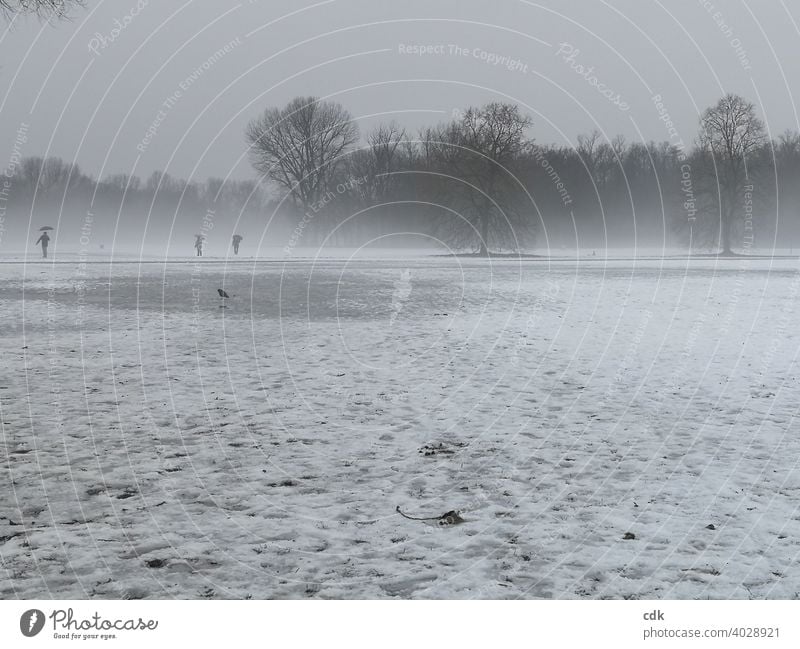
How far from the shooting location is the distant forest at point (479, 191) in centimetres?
6200

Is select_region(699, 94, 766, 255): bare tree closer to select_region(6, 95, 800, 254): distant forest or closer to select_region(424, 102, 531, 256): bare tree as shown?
select_region(6, 95, 800, 254): distant forest

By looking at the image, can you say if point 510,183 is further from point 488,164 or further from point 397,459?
point 397,459

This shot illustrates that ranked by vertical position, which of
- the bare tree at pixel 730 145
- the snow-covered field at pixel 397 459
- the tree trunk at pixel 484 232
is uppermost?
the bare tree at pixel 730 145

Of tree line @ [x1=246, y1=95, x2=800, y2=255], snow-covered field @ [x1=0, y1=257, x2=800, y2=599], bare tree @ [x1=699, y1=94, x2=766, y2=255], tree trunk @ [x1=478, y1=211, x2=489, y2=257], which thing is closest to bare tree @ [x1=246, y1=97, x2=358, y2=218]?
tree line @ [x1=246, y1=95, x2=800, y2=255]

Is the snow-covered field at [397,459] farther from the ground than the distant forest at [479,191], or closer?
closer

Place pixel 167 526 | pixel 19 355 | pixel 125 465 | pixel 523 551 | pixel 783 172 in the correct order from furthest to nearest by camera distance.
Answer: pixel 783 172, pixel 19 355, pixel 125 465, pixel 167 526, pixel 523 551

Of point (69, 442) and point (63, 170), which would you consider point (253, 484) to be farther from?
point (63, 170)

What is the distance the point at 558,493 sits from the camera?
712 centimetres

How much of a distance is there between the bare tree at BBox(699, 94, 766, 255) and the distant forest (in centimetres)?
13

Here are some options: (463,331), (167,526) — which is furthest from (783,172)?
(167,526)

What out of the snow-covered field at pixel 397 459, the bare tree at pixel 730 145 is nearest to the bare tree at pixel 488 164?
the bare tree at pixel 730 145

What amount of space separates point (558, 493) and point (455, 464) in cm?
138

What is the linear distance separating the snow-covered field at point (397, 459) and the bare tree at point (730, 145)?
52143 mm

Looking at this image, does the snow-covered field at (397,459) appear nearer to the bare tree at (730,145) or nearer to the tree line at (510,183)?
the tree line at (510,183)
